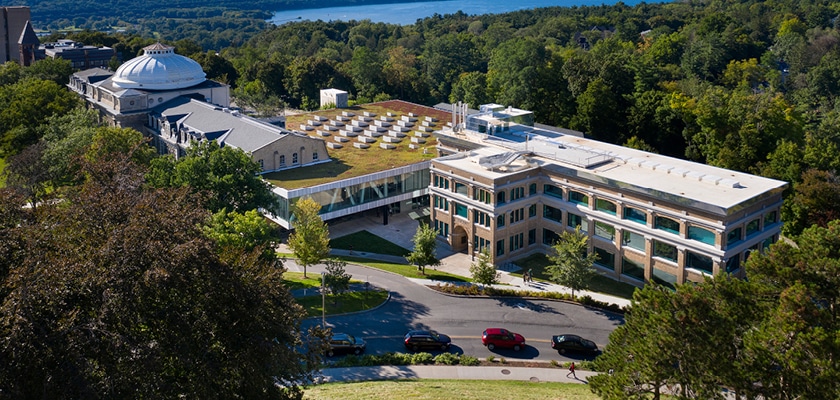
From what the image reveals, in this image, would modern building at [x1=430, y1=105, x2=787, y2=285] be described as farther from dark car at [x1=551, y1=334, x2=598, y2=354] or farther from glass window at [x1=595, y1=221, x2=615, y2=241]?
dark car at [x1=551, y1=334, x2=598, y2=354]

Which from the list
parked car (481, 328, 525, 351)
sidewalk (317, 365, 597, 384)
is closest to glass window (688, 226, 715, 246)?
sidewalk (317, 365, 597, 384)

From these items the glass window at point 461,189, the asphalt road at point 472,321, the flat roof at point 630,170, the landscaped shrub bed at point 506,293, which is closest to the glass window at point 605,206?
the flat roof at point 630,170

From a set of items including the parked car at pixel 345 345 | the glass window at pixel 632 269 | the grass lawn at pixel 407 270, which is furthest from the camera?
the grass lawn at pixel 407 270

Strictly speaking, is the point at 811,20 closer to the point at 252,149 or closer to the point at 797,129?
the point at 797,129

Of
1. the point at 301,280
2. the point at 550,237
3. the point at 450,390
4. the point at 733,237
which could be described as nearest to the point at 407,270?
the point at 301,280

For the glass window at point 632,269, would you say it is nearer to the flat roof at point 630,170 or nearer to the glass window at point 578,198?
the glass window at point 578,198

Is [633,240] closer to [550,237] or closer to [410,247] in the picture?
[550,237]

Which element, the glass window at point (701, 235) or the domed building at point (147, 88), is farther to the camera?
the domed building at point (147, 88)
